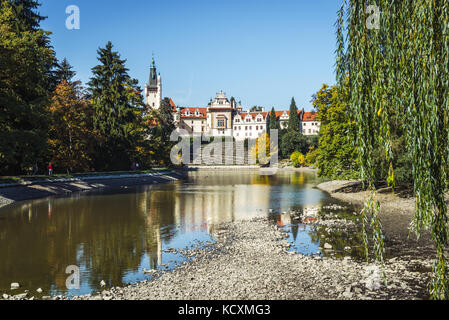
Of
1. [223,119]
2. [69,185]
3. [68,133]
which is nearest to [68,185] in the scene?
[69,185]

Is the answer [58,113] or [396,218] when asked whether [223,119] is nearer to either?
[58,113]

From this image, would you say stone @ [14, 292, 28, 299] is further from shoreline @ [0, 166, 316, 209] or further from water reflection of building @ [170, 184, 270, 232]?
shoreline @ [0, 166, 316, 209]

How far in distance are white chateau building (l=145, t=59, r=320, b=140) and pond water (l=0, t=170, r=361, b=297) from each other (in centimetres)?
9870

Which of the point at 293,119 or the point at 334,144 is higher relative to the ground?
the point at 293,119

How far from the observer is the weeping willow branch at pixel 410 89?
553 cm

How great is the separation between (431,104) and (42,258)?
14374mm

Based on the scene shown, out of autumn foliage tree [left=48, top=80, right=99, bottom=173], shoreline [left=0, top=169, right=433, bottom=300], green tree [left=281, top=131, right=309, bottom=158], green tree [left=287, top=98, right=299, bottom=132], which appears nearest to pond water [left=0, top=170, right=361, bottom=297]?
shoreline [left=0, top=169, right=433, bottom=300]

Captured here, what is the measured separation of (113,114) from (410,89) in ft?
166

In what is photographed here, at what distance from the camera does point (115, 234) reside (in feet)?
61.0

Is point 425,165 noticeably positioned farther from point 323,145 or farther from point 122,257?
point 323,145

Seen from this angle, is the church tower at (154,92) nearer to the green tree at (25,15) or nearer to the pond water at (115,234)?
the green tree at (25,15)

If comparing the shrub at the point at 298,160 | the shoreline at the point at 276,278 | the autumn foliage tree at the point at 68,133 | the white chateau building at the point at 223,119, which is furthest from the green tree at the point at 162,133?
the white chateau building at the point at 223,119

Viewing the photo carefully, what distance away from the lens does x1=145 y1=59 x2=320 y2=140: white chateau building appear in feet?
428

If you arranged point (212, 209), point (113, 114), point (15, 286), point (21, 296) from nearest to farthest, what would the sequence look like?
point (21, 296) < point (15, 286) < point (212, 209) < point (113, 114)
